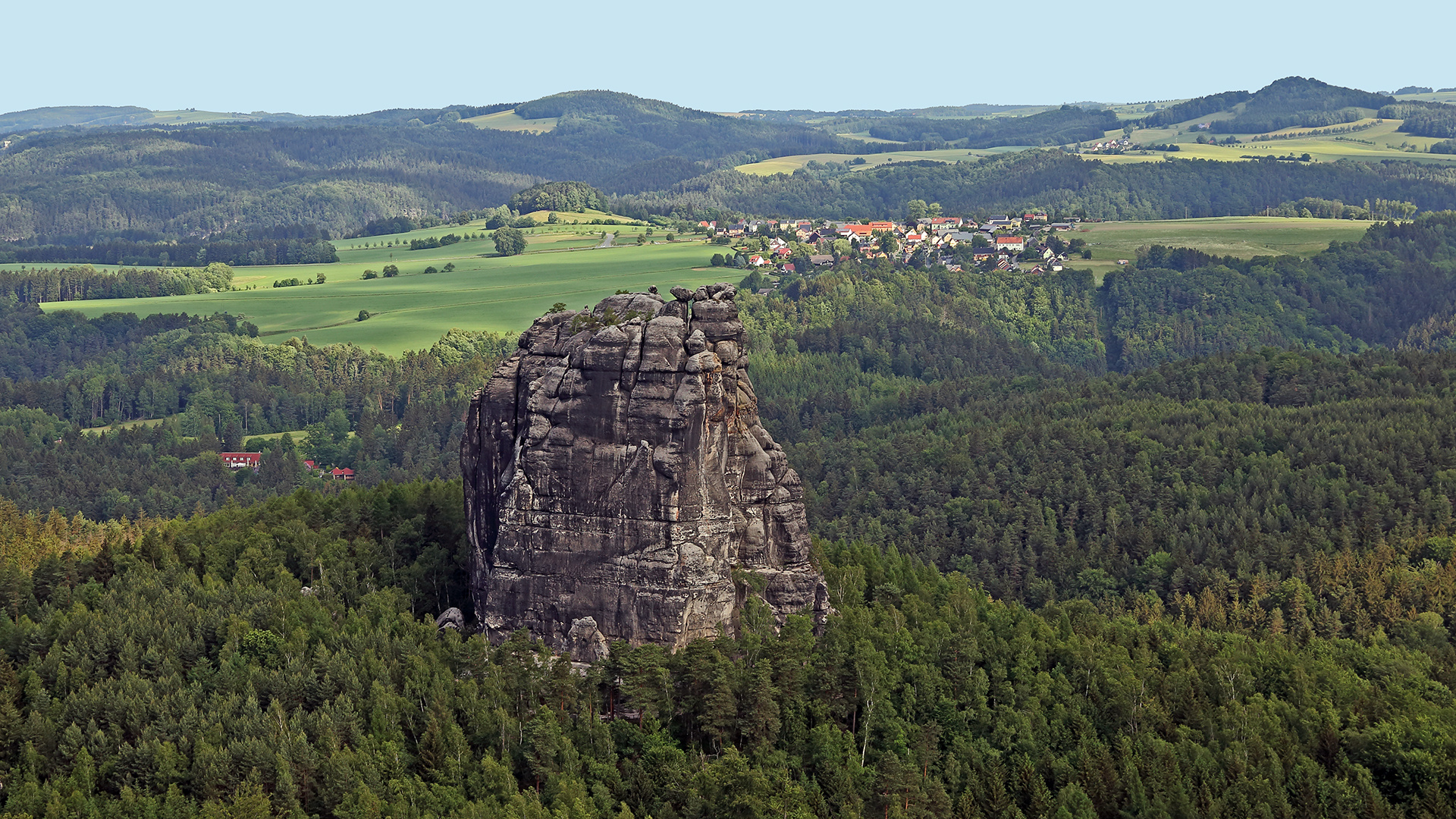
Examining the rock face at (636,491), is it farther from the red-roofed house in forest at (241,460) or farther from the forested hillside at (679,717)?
the red-roofed house in forest at (241,460)

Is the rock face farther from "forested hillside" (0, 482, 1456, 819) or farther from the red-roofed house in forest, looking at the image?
the red-roofed house in forest

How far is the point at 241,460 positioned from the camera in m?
194

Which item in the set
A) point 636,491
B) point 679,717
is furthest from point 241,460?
point 679,717

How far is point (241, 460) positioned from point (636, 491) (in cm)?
12954

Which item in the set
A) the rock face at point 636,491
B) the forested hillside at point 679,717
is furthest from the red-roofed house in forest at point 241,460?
the rock face at point 636,491

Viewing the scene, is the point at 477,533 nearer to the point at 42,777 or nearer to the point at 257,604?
the point at 257,604

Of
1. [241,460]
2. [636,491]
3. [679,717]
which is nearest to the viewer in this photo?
[679,717]

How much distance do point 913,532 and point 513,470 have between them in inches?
2793

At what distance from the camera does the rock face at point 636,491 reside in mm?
76375

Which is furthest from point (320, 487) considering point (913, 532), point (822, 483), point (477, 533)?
point (477, 533)

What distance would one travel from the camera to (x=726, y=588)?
78.4 metres

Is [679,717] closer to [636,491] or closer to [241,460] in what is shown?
[636,491]

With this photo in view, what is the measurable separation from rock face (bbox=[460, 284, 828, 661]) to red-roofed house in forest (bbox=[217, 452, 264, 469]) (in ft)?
388

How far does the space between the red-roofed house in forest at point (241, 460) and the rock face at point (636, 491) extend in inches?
4653
